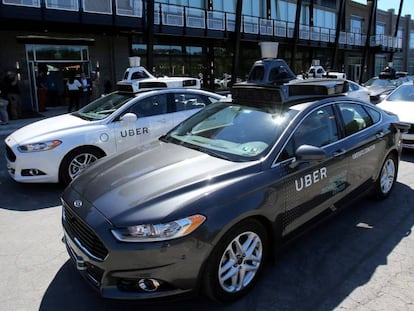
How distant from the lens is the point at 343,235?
400 centimetres

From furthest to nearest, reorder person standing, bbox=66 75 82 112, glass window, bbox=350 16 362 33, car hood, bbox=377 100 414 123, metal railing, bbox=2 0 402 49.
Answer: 1. glass window, bbox=350 16 362 33
2. person standing, bbox=66 75 82 112
3. metal railing, bbox=2 0 402 49
4. car hood, bbox=377 100 414 123

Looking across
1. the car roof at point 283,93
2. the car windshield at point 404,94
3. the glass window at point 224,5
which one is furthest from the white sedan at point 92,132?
the glass window at point 224,5

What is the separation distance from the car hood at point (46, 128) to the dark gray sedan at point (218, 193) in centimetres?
238

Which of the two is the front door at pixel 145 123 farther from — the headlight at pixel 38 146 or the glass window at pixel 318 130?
the glass window at pixel 318 130

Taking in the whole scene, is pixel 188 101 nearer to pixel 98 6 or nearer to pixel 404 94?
pixel 404 94

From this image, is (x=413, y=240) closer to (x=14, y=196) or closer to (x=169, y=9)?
(x=14, y=196)

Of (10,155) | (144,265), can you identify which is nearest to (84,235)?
(144,265)

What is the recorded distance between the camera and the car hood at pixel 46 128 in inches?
221

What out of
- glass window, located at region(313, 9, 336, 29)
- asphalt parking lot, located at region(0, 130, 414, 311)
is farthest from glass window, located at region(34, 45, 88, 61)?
glass window, located at region(313, 9, 336, 29)

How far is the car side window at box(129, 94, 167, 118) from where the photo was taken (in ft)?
20.9

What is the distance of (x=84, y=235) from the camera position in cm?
279

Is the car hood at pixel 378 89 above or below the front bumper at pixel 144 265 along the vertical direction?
above

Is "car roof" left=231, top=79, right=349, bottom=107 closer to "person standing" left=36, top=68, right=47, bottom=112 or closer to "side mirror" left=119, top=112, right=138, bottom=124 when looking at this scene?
"side mirror" left=119, top=112, right=138, bottom=124

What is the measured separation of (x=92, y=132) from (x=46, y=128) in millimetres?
749
